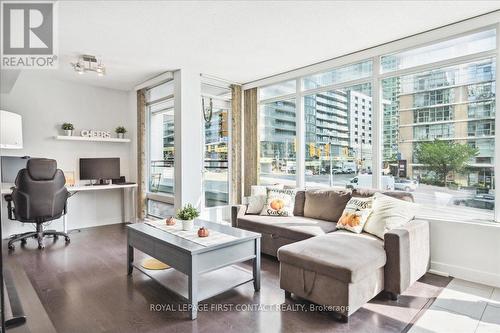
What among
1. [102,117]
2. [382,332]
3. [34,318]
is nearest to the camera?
[34,318]

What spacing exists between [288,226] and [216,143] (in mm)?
2552

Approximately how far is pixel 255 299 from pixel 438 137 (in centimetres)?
275

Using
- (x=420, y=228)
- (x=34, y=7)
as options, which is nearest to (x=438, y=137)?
(x=420, y=228)

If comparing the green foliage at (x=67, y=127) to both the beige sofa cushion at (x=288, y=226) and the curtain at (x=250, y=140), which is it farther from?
the beige sofa cushion at (x=288, y=226)

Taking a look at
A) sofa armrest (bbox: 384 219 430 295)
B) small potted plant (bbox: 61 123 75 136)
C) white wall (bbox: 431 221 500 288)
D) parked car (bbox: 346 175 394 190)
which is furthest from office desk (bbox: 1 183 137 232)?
white wall (bbox: 431 221 500 288)

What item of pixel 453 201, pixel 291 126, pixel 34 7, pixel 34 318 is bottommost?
pixel 34 318

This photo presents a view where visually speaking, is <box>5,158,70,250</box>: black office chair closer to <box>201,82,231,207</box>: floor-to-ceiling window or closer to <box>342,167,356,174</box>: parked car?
<box>201,82,231,207</box>: floor-to-ceiling window

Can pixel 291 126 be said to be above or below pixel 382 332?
above

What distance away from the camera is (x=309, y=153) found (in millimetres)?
4965

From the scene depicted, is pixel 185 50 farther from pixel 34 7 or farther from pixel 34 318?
pixel 34 318

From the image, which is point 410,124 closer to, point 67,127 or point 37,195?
point 37,195

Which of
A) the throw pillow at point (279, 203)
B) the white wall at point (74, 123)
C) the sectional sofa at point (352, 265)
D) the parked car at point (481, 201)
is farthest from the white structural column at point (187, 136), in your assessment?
the parked car at point (481, 201)

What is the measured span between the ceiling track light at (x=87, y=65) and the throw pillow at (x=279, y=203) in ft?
9.69

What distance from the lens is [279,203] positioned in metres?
4.26
